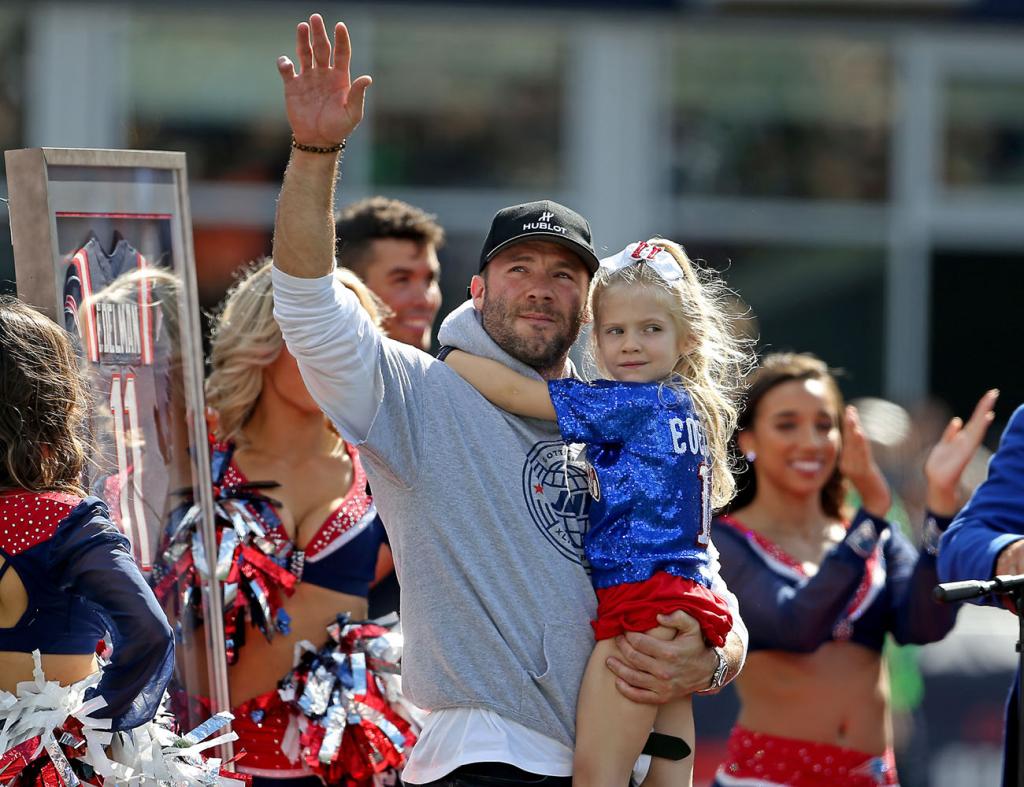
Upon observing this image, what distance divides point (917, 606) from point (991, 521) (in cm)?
95

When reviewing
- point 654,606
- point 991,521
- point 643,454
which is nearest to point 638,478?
point 643,454

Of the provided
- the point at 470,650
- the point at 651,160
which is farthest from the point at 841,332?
the point at 470,650

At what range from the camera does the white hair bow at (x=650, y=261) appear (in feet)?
10.9

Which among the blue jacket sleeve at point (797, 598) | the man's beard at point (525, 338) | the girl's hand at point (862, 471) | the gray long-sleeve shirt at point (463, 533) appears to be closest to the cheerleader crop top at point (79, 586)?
the gray long-sleeve shirt at point (463, 533)

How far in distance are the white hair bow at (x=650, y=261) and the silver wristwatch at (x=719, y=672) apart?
0.84 m

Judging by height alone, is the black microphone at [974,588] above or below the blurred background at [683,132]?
below

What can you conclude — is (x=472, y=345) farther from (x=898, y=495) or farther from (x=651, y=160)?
(x=651, y=160)

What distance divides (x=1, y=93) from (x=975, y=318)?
711cm

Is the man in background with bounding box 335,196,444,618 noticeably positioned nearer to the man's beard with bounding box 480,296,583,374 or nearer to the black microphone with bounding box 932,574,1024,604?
the man's beard with bounding box 480,296,583,374

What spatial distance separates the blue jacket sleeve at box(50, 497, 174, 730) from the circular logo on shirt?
797 mm

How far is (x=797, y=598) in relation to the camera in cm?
427

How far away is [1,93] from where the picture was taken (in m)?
9.86

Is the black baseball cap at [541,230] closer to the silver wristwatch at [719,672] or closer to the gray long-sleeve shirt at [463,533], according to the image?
the gray long-sleeve shirt at [463,533]

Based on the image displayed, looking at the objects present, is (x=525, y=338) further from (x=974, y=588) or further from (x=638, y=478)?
(x=974, y=588)
